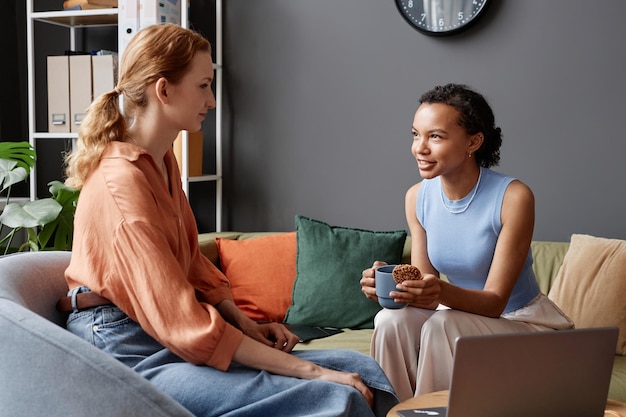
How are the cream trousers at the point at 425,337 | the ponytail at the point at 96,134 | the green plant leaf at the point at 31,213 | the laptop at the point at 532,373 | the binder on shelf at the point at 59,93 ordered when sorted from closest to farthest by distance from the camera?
the laptop at the point at 532,373, the ponytail at the point at 96,134, the cream trousers at the point at 425,337, the green plant leaf at the point at 31,213, the binder on shelf at the point at 59,93

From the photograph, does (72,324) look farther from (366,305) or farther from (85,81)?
(85,81)

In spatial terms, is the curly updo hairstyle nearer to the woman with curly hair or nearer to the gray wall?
the woman with curly hair

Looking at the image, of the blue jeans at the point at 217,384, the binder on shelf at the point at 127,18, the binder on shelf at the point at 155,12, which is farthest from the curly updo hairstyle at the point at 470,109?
the binder on shelf at the point at 127,18

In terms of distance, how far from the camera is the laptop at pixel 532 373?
4.27 feet

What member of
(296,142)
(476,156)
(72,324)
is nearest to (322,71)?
(296,142)

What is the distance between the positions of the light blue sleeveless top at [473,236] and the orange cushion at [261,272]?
94 centimetres

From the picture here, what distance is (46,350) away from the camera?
1.33 m

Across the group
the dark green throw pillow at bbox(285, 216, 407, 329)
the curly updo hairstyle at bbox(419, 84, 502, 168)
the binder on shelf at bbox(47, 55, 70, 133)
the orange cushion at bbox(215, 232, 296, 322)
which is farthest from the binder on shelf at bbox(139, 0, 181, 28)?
the curly updo hairstyle at bbox(419, 84, 502, 168)

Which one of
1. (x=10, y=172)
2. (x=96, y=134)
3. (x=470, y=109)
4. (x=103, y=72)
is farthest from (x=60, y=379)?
(x=103, y=72)

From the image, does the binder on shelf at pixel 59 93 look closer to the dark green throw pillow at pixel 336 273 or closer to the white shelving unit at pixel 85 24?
the white shelving unit at pixel 85 24

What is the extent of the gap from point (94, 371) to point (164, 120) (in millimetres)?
602

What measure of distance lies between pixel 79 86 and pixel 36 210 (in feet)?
2.52

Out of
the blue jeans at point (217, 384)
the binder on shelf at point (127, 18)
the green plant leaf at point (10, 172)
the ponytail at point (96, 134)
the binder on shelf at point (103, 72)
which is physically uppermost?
the binder on shelf at point (127, 18)

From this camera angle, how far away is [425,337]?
200 centimetres
